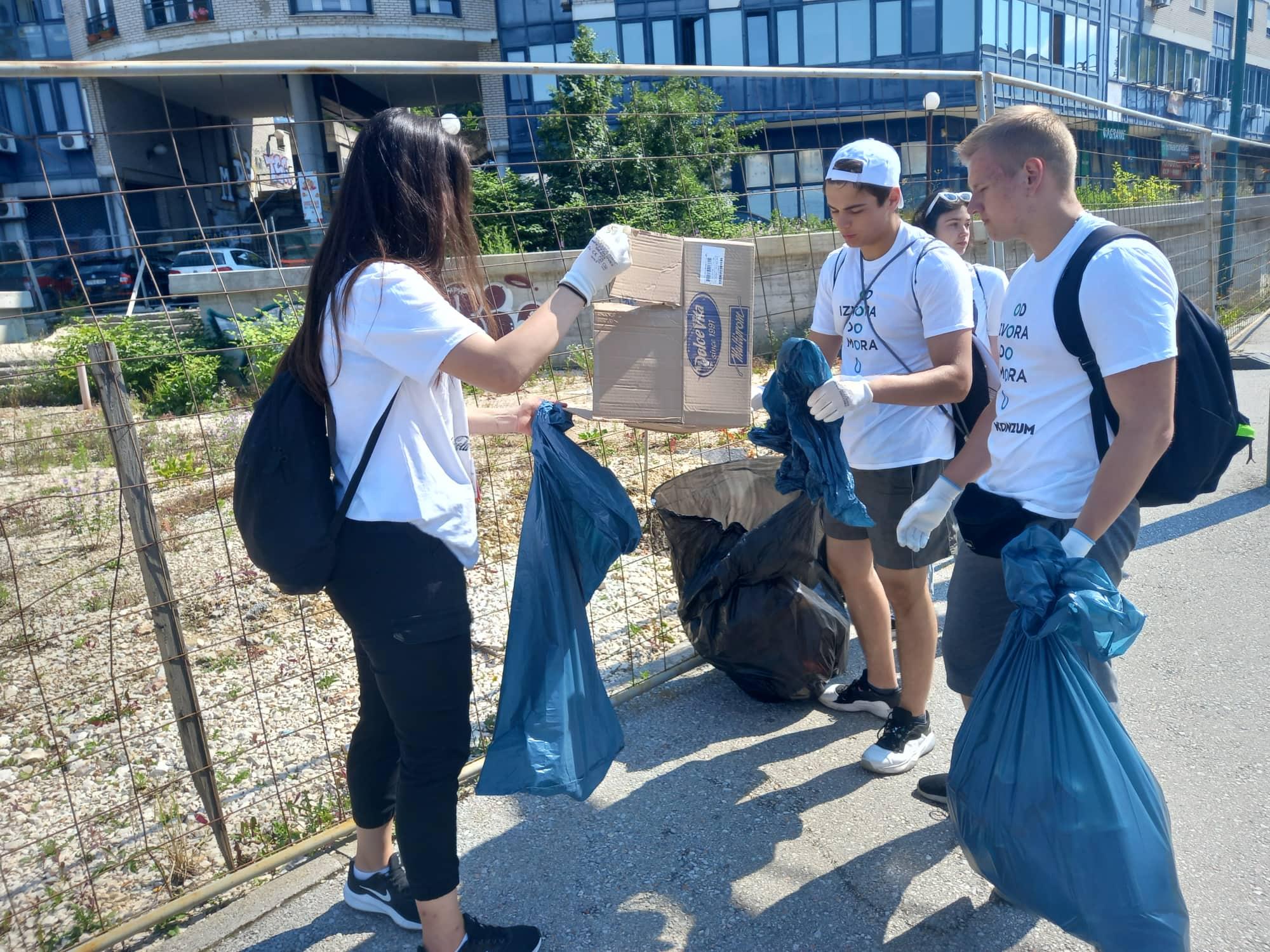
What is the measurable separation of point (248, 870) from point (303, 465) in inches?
53.8

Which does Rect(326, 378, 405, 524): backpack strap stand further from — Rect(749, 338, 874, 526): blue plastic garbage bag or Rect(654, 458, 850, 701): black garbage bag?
Rect(654, 458, 850, 701): black garbage bag

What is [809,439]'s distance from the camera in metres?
2.36

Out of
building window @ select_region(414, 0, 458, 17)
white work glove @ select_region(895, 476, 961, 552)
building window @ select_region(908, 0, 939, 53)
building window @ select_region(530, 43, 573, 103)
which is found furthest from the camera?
building window @ select_region(530, 43, 573, 103)

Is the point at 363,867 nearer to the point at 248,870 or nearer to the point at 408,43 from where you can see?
the point at 248,870

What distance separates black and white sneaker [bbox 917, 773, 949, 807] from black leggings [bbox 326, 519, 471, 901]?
138 cm

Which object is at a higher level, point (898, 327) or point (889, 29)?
point (889, 29)

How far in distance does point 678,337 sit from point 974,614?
3.66ft

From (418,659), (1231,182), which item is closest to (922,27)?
(1231,182)

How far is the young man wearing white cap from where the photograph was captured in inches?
100

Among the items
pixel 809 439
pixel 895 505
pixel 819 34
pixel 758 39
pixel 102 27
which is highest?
pixel 102 27

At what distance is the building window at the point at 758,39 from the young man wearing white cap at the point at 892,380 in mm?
27429

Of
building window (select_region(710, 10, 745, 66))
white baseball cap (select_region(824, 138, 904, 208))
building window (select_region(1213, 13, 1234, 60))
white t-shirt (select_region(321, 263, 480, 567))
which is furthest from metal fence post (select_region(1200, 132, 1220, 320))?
building window (select_region(1213, 13, 1234, 60))

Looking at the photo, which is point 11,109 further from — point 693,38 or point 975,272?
point 975,272

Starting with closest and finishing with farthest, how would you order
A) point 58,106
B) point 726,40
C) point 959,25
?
point 959,25 → point 726,40 → point 58,106
